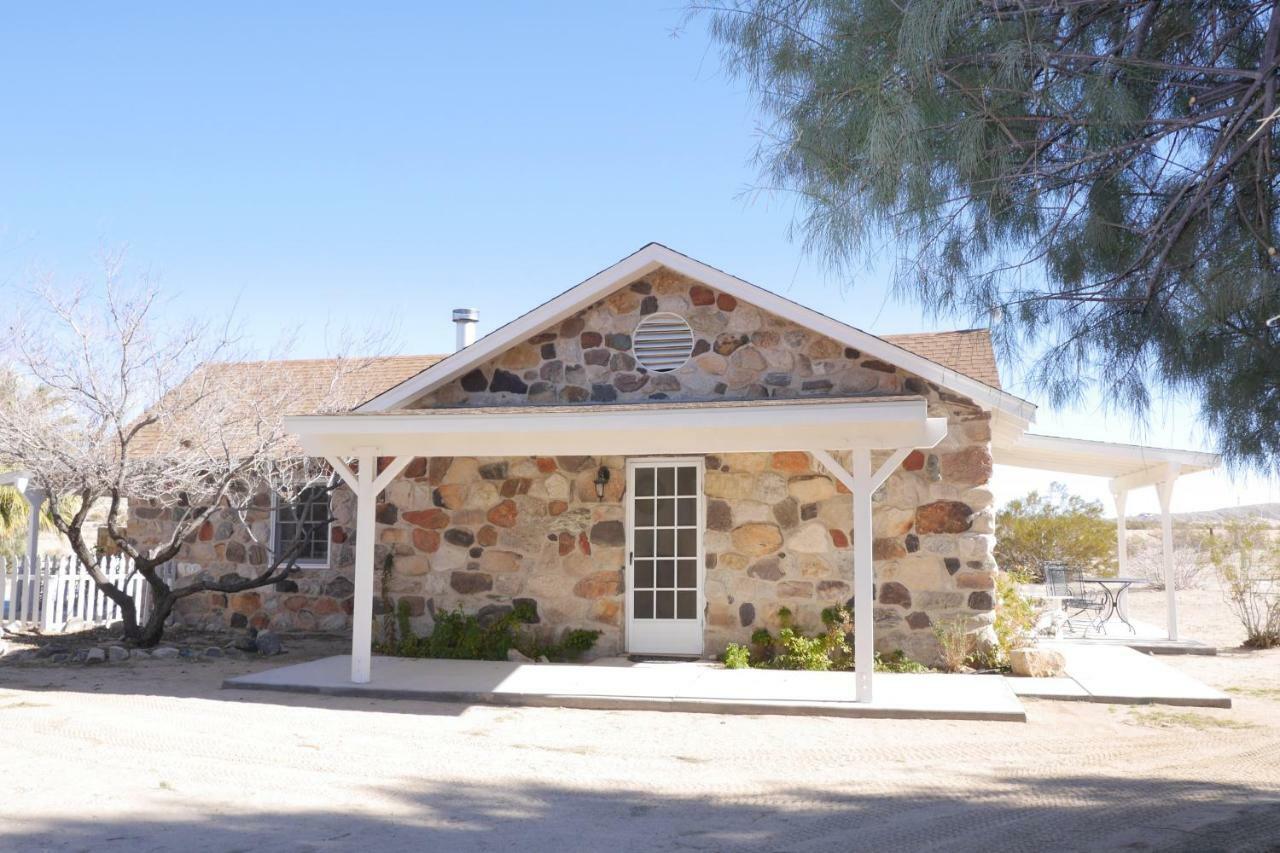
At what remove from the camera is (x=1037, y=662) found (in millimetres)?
10094

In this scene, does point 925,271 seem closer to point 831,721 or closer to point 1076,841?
point 1076,841

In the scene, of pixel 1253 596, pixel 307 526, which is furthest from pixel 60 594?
pixel 1253 596

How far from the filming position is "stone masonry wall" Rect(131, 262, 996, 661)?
10.6 m

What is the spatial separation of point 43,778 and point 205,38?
8518 mm

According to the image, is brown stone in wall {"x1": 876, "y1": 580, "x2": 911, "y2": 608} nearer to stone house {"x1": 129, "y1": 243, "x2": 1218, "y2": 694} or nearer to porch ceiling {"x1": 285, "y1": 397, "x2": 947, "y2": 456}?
stone house {"x1": 129, "y1": 243, "x2": 1218, "y2": 694}

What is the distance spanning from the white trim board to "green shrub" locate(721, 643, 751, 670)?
338 cm

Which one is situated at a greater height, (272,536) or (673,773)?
(272,536)

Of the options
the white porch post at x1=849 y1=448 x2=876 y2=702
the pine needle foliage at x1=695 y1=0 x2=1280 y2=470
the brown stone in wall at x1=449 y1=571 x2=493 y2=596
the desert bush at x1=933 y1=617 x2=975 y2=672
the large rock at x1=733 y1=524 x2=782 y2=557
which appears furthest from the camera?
the brown stone in wall at x1=449 y1=571 x2=493 y2=596

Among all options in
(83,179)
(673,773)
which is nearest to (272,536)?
(83,179)

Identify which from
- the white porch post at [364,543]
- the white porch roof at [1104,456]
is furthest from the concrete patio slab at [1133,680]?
the white porch post at [364,543]

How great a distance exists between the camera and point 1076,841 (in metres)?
5.00

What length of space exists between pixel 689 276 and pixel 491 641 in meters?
4.54

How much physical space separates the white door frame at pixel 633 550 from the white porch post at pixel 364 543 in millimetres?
2655

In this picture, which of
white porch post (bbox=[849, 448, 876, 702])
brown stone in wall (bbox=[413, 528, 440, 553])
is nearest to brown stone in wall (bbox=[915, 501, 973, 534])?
white porch post (bbox=[849, 448, 876, 702])
